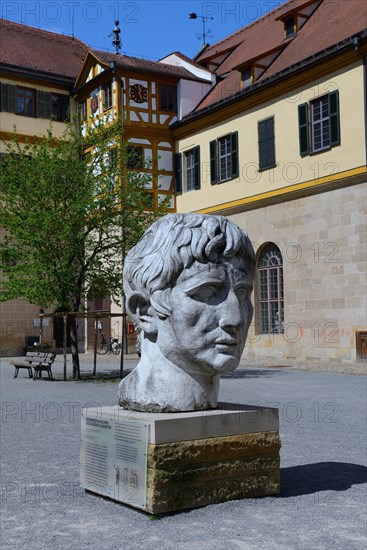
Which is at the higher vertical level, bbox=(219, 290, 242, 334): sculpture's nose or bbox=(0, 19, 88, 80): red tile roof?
bbox=(0, 19, 88, 80): red tile roof

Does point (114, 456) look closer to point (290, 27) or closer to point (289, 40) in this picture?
point (289, 40)

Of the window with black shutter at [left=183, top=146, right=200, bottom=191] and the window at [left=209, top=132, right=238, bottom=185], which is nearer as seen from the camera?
the window at [left=209, top=132, right=238, bottom=185]

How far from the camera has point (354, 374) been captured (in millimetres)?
17766

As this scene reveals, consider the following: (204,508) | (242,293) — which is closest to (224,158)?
(242,293)

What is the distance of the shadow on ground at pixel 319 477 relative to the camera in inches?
230

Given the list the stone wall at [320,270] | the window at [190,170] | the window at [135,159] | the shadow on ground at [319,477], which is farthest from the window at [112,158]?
the shadow on ground at [319,477]

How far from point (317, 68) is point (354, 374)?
933 cm

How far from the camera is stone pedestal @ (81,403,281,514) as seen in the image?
494cm

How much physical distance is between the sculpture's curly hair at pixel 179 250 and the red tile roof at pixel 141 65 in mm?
23625

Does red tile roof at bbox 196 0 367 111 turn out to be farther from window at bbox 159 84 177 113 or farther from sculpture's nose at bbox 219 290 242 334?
sculpture's nose at bbox 219 290 242 334

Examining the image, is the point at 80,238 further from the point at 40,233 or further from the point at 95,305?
the point at 95,305

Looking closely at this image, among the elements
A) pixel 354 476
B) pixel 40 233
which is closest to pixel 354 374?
pixel 40 233

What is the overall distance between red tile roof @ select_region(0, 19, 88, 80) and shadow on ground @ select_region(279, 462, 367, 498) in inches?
1025

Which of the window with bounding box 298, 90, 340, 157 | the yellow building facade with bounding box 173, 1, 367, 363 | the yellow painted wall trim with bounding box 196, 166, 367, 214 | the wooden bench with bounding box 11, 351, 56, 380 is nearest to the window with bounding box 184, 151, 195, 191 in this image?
the yellow building facade with bounding box 173, 1, 367, 363
